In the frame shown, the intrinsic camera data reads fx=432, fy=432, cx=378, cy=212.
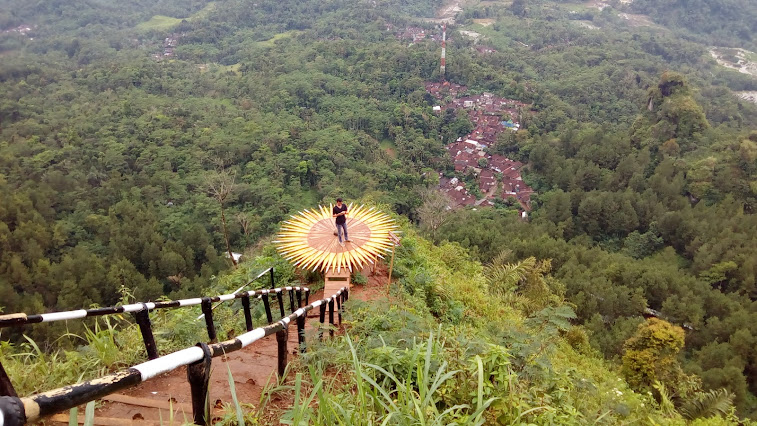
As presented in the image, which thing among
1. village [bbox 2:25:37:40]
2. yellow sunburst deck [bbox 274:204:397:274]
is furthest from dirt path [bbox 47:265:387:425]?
village [bbox 2:25:37:40]

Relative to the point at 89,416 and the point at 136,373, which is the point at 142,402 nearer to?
the point at 89,416

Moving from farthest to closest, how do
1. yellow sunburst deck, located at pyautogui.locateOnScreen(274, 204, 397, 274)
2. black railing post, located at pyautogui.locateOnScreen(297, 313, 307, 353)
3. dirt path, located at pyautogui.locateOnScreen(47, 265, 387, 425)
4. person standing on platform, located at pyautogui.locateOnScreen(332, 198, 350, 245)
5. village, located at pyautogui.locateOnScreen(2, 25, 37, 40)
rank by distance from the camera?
village, located at pyautogui.locateOnScreen(2, 25, 37, 40) → person standing on platform, located at pyautogui.locateOnScreen(332, 198, 350, 245) → yellow sunburst deck, located at pyautogui.locateOnScreen(274, 204, 397, 274) → black railing post, located at pyautogui.locateOnScreen(297, 313, 307, 353) → dirt path, located at pyautogui.locateOnScreen(47, 265, 387, 425)

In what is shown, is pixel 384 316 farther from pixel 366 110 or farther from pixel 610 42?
pixel 610 42

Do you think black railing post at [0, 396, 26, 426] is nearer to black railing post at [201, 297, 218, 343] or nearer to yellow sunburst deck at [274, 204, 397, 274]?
black railing post at [201, 297, 218, 343]

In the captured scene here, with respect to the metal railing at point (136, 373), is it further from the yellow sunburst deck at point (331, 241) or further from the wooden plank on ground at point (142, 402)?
the yellow sunburst deck at point (331, 241)

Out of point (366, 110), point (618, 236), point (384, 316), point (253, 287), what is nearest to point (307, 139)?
point (366, 110)

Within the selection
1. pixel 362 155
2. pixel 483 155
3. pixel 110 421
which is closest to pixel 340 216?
pixel 110 421
